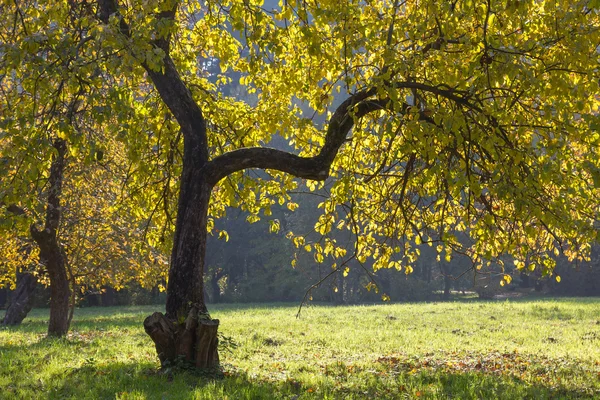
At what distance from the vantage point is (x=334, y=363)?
12398 mm

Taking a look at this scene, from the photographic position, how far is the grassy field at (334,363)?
9133mm

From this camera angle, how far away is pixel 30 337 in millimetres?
18094

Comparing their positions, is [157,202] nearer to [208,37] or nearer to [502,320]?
[208,37]

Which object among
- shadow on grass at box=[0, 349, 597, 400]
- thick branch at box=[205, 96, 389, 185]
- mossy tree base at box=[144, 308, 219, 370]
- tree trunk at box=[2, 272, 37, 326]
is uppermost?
thick branch at box=[205, 96, 389, 185]

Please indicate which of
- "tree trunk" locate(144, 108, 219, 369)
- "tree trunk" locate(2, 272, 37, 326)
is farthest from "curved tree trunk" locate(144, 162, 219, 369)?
"tree trunk" locate(2, 272, 37, 326)

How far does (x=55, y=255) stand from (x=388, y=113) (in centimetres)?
1137

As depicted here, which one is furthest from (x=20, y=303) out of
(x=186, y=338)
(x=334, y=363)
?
(x=186, y=338)

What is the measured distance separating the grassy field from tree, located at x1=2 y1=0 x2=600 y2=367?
1.29 metres

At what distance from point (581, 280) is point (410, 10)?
46.1 metres

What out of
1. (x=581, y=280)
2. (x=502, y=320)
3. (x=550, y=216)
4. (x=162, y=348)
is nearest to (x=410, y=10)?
(x=550, y=216)

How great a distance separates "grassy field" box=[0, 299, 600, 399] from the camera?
9133 mm

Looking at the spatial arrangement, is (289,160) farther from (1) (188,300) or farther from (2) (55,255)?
(2) (55,255)

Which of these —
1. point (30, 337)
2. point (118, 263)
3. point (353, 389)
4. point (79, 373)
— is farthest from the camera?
point (118, 263)

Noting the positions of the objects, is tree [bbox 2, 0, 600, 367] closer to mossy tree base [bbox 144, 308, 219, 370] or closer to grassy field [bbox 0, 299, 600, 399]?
mossy tree base [bbox 144, 308, 219, 370]
